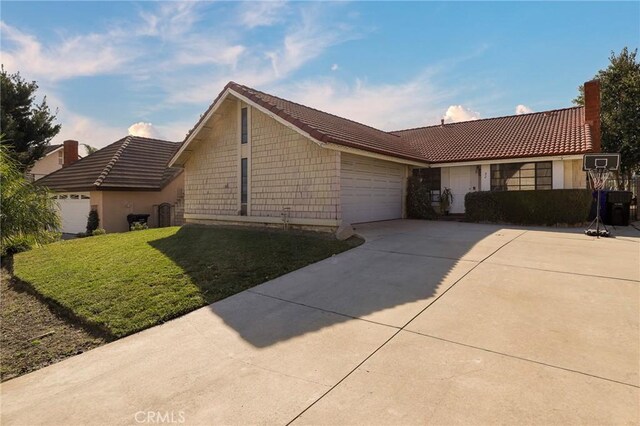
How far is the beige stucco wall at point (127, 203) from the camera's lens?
17.8 metres

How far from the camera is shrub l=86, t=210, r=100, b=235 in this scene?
689 inches

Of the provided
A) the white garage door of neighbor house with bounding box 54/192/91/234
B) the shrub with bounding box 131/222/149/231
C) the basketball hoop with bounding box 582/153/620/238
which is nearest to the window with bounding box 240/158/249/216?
the shrub with bounding box 131/222/149/231

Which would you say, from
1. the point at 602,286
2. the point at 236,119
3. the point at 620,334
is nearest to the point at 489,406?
the point at 620,334

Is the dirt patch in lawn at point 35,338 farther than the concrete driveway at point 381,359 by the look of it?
Yes

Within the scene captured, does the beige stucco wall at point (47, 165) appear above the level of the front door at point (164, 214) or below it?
above

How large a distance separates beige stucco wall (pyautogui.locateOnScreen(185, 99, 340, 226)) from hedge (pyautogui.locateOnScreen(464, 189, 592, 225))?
692cm

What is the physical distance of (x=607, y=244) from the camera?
29.0 ft

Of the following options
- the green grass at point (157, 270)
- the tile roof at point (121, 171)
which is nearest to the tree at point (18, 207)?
the green grass at point (157, 270)

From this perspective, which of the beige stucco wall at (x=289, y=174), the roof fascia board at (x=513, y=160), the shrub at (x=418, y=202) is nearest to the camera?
Result: the beige stucco wall at (x=289, y=174)

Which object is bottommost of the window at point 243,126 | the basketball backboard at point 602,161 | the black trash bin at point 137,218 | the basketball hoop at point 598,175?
the black trash bin at point 137,218

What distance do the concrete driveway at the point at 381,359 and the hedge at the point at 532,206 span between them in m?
6.53

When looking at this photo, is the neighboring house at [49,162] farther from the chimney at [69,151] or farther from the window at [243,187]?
the window at [243,187]

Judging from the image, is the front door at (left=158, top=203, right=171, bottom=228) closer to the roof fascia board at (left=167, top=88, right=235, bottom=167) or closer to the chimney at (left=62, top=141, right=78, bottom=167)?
the roof fascia board at (left=167, top=88, right=235, bottom=167)

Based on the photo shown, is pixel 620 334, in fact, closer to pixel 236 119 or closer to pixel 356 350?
pixel 356 350
